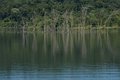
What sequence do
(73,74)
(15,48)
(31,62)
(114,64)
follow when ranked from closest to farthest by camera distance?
(73,74) < (114,64) < (31,62) < (15,48)

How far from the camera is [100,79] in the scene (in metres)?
26.6

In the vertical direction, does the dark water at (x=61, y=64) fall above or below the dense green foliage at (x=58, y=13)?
above

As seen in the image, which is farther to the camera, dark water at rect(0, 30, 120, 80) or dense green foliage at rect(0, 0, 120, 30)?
dense green foliage at rect(0, 0, 120, 30)

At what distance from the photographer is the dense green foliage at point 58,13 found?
85.5 m

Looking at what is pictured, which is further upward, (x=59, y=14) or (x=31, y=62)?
(x=31, y=62)

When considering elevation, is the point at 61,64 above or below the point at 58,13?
above

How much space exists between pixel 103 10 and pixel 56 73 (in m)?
64.6

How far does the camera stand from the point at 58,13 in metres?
89.8

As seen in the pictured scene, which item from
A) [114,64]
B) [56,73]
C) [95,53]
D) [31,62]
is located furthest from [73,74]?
[95,53]

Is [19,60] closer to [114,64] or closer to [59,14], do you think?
[114,64]

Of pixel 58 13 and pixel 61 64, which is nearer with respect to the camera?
pixel 61 64

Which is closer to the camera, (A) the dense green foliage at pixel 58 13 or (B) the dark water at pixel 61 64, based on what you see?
(B) the dark water at pixel 61 64

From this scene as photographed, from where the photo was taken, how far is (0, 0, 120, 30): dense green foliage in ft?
281

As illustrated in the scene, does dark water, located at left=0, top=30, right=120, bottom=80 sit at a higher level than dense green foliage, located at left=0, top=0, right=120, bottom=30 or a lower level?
higher
